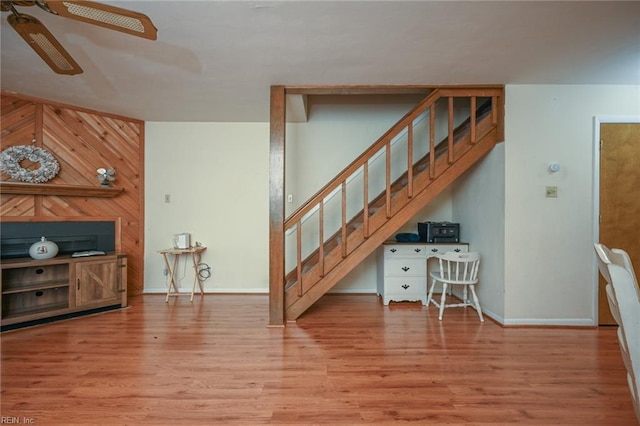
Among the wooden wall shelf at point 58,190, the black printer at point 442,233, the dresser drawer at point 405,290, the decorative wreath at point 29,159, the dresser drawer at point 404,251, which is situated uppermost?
the decorative wreath at point 29,159

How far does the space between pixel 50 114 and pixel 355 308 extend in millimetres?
4686

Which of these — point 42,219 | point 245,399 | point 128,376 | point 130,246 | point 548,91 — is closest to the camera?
point 245,399

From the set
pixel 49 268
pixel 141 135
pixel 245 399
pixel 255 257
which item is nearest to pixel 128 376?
pixel 245 399

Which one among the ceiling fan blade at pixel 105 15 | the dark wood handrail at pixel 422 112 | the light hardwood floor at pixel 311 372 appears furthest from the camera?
the dark wood handrail at pixel 422 112

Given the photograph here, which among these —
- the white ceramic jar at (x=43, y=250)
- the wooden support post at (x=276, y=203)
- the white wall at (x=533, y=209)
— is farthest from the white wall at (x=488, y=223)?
the white ceramic jar at (x=43, y=250)

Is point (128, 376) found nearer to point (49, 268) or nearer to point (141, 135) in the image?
point (49, 268)

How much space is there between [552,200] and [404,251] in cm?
171

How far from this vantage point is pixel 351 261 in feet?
11.0

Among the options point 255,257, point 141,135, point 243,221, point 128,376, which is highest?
point 141,135

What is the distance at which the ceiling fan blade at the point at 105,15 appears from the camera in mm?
1488

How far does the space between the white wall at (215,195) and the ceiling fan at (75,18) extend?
2.65 meters

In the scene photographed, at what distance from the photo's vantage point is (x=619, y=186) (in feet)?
10.4

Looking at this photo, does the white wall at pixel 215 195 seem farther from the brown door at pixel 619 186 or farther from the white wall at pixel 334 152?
the brown door at pixel 619 186

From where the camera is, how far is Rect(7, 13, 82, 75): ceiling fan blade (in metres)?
1.65
